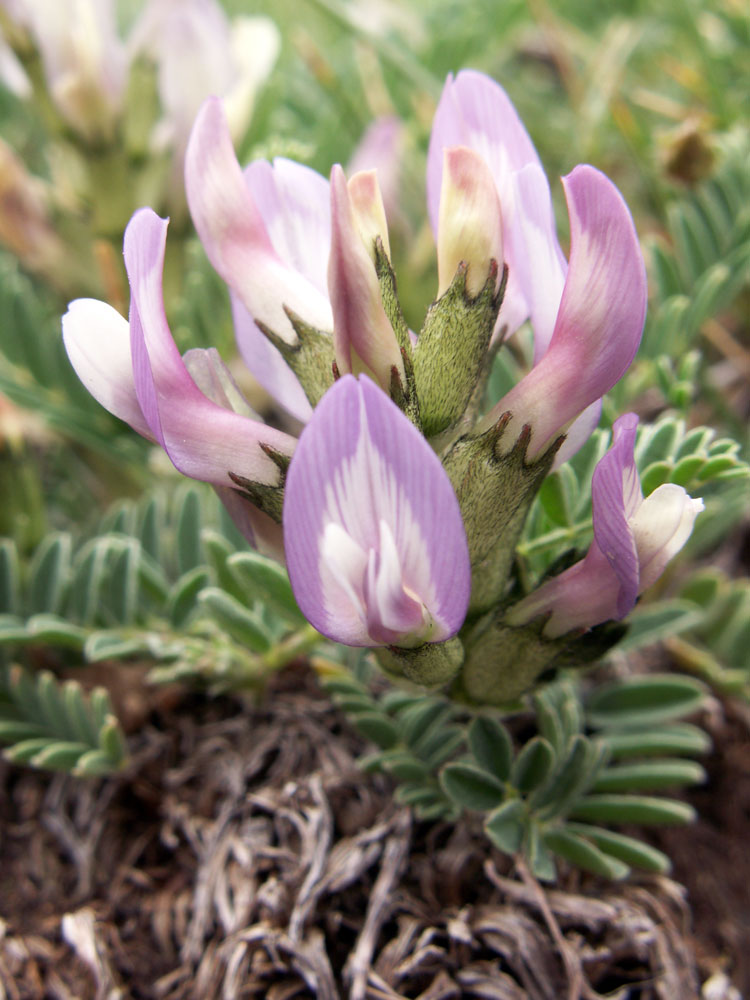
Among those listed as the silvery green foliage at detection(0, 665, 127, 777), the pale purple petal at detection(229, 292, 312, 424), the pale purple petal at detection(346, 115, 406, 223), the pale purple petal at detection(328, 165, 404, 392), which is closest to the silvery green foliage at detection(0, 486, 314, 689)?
the silvery green foliage at detection(0, 665, 127, 777)

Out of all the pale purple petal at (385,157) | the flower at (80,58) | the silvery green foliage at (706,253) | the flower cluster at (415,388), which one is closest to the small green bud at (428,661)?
the flower cluster at (415,388)

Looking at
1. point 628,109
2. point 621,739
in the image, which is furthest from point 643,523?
point 628,109

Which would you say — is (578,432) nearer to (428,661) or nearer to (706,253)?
(428,661)

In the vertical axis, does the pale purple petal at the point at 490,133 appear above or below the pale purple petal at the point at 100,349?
above

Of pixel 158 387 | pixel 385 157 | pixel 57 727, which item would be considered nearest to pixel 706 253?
pixel 385 157

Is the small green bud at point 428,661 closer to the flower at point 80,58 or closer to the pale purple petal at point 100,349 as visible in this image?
the pale purple petal at point 100,349

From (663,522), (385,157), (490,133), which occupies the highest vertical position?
(385,157)
